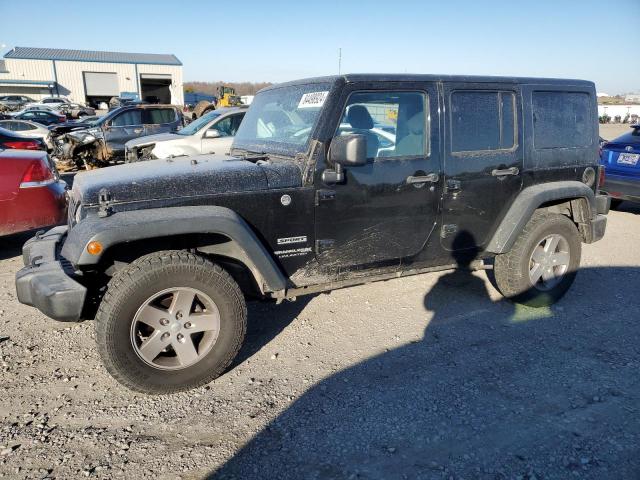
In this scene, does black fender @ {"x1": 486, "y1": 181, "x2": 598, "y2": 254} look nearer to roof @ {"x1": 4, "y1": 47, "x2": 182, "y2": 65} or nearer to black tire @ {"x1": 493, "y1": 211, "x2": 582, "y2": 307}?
black tire @ {"x1": 493, "y1": 211, "x2": 582, "y2": 307}

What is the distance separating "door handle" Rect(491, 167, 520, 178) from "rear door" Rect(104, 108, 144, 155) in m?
11.5

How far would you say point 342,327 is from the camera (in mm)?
4023

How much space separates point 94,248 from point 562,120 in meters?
4.03

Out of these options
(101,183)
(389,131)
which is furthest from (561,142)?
(101,183)

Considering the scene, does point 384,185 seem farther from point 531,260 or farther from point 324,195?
point 531,260

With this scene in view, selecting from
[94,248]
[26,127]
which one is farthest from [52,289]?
[26,127]

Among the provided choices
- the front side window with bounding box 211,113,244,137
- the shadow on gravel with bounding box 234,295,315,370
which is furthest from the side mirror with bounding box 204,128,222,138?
the shadow on gravel with bounding box 234,295,315,370

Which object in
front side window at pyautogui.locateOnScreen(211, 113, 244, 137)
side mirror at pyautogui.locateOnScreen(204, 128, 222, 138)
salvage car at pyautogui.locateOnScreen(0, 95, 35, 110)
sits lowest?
side mirror at pyautogui.locateOnScreen(204, 128, 222, 138)

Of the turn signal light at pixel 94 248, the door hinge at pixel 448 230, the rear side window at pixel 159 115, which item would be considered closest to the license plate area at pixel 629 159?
the door hinge at pixel 448 230

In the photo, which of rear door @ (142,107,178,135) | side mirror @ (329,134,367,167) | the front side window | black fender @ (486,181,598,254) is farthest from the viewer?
rear door @ (142,107,178,135)

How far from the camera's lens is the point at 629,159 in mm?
7590

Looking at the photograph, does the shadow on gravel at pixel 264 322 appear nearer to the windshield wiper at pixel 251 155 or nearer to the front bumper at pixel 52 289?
the front bumper at pixel 52 289

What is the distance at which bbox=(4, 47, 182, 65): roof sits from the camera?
50.6m

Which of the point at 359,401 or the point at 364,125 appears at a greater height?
the point at 364,125
